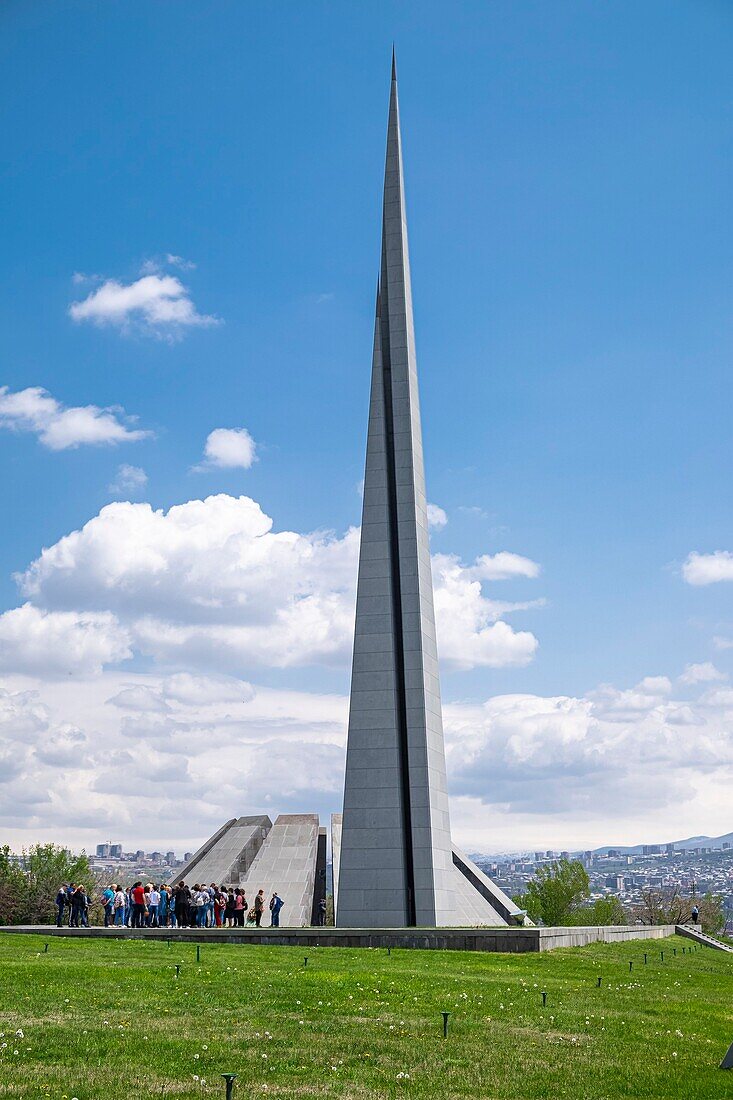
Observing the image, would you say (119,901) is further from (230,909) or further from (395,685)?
(395,685)

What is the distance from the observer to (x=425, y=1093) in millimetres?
7258

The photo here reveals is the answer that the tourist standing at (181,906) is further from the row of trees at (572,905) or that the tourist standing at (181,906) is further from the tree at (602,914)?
the tree at (602,914)

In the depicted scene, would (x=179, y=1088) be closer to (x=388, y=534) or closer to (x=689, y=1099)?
(x=689, y=1099)

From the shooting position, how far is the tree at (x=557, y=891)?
60938 mm

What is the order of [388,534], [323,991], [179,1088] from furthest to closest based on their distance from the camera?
[388,534], [323,991], [179,1088]

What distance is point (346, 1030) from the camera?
9539mm

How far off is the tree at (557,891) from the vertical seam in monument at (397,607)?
114ft

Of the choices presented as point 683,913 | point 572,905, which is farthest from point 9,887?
point 683,913

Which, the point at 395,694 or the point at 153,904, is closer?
the point at 153,904

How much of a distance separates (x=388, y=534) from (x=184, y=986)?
1909 centimetres

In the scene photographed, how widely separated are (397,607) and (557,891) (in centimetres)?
3874

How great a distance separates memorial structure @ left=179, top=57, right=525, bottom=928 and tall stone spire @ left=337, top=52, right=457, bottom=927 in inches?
1.3

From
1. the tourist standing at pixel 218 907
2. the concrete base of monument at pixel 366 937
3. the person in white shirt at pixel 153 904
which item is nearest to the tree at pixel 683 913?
the tourist standing at pixel 218 907

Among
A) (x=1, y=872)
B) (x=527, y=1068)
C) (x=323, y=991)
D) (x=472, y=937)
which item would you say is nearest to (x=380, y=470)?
(x=472, y=937)
